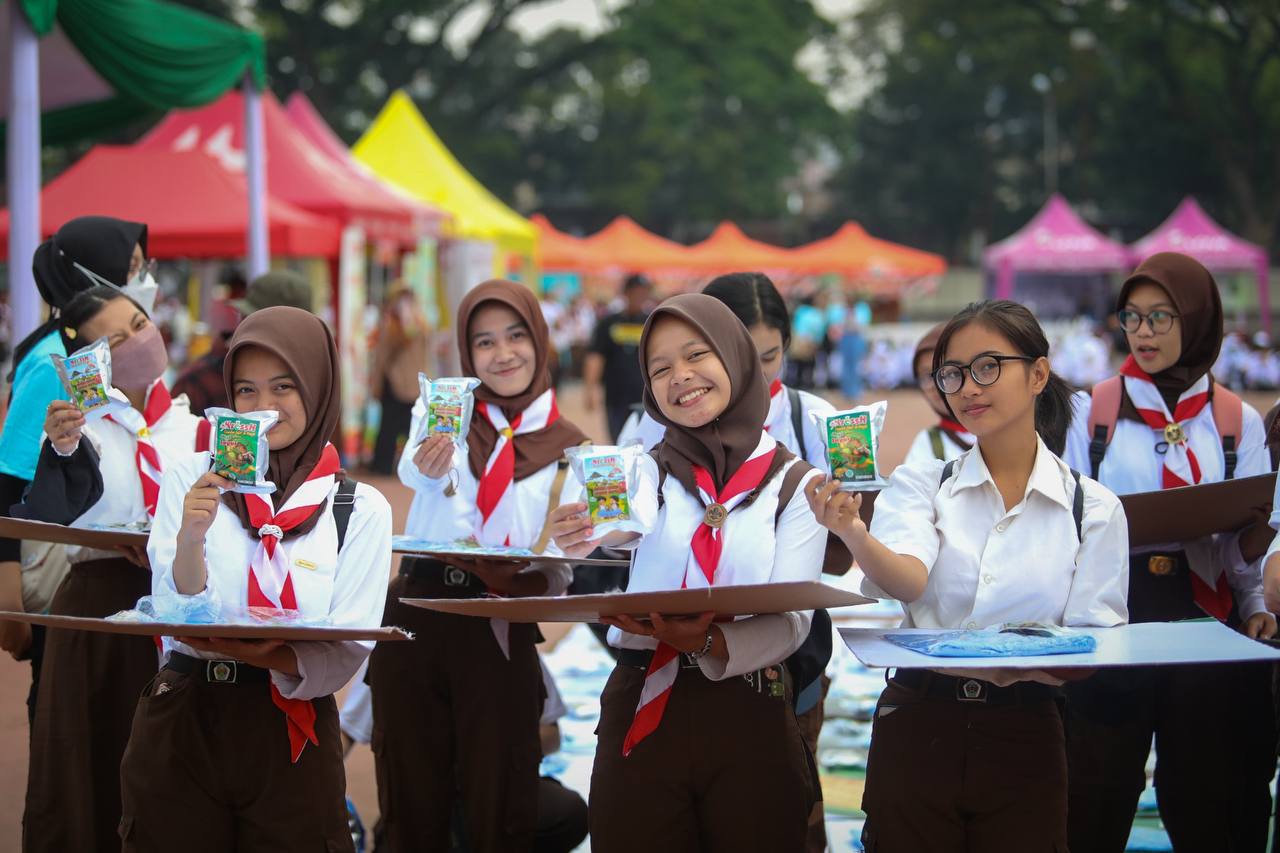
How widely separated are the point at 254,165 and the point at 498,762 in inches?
308

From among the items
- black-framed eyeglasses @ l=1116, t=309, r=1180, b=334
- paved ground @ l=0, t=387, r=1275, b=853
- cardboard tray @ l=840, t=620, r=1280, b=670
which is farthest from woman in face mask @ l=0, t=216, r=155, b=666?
black-framed eyeglasses @ l=1116, t=309, r=1180, b=334

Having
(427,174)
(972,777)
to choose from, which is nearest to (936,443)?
(972,777)

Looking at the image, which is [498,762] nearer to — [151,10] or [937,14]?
[151,10]

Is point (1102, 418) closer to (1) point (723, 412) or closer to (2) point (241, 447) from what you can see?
(1) point (723, 412)

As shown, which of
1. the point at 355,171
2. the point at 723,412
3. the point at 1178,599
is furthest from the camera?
the point at 355,171

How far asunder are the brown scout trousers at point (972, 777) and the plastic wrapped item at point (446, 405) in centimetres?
156

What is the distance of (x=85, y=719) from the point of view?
3.94 meters

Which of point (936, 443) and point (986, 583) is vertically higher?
point (936, 443)

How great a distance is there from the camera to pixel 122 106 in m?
9.32

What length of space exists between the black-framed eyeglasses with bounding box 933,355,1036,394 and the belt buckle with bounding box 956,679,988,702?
72 cm

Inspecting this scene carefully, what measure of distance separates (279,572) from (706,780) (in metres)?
1.16

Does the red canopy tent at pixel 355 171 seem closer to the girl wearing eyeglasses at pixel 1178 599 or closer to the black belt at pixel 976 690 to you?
the girl wearing eyeglasses at pixel 1178 599

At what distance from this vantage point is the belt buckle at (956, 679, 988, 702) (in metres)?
3.17

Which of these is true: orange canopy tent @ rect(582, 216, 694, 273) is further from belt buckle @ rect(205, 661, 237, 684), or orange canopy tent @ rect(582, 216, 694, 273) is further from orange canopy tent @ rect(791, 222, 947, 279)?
belt buckle @ rect(205, 661, 237, 684)
